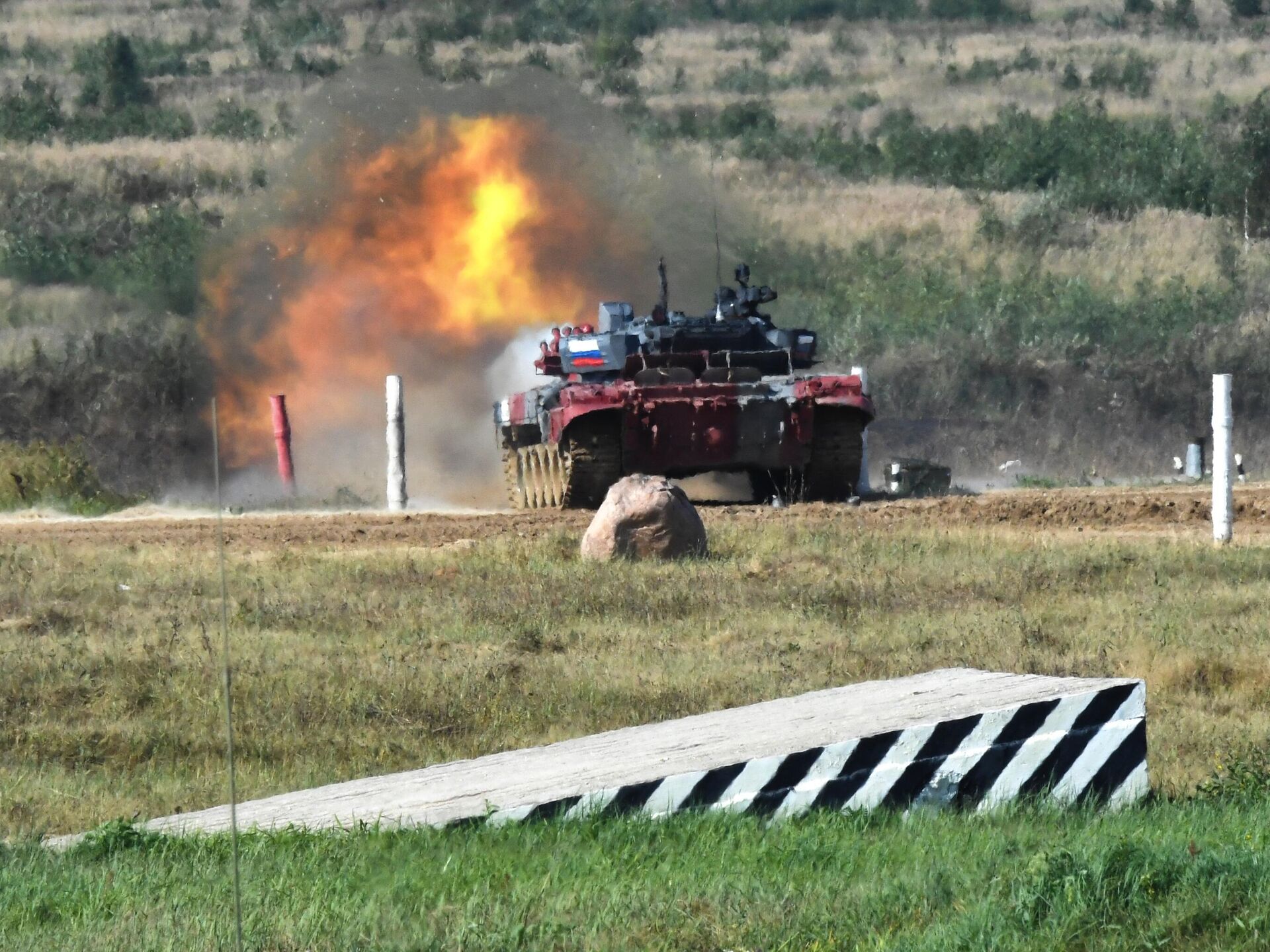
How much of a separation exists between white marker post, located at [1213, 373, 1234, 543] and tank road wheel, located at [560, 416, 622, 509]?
259 inches

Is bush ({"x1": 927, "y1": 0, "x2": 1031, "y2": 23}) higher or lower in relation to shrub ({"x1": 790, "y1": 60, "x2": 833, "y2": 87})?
higher

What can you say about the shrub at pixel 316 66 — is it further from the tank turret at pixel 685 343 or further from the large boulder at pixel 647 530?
the large boulder at pixel 647 530

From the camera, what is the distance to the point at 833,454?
22062mm

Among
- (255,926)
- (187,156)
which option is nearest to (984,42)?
(187,156)

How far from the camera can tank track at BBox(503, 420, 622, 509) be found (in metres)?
21.2

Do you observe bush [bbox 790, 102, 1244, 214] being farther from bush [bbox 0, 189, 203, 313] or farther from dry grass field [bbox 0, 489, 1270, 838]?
dry grass field [bbox 0, 489, 1270, 838]

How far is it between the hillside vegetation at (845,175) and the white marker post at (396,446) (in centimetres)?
895

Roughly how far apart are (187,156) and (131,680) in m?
43.1

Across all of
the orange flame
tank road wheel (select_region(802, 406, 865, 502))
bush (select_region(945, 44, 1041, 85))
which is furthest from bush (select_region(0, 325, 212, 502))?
bush (select_region(945, 44, 1041, 85))

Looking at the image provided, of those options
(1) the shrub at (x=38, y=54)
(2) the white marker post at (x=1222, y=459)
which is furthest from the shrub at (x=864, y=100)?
(2) the white marker post at (x=1222, y=459)

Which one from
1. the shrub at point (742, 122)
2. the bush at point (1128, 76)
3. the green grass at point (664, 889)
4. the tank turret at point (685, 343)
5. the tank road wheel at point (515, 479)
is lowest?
the tank road wheel at point (515, 479)

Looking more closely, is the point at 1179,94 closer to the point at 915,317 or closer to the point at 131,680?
the point at 915,317

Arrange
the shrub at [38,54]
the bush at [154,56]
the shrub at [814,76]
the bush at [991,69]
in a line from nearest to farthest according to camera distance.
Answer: the bush at [154,56] → the bush at [991,69] → the shrub at [38,54] → the shrub at [814,76]

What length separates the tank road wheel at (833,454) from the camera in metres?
21.8
